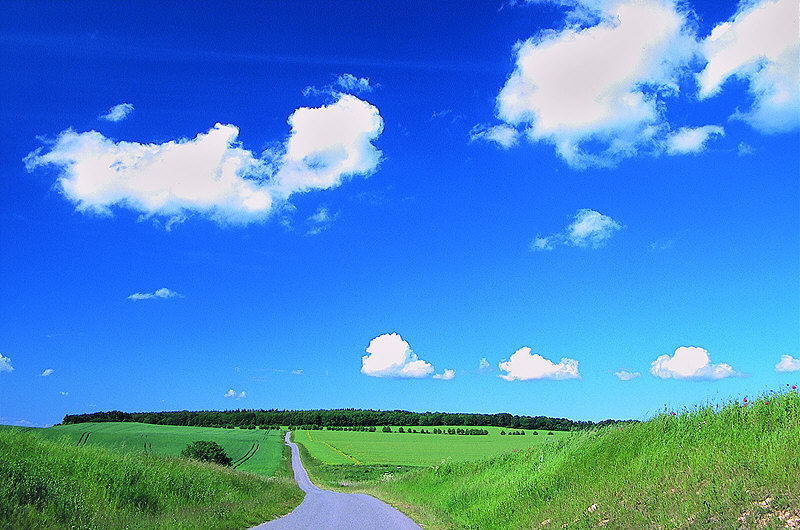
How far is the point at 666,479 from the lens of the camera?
478 inches

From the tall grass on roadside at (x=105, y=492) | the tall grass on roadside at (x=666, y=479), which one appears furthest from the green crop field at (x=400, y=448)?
the tall grass on roadside at (x=666, y=479)

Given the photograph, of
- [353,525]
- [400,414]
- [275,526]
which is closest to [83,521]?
[275,526]

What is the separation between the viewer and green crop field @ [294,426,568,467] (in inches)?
3196

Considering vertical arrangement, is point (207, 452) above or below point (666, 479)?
below

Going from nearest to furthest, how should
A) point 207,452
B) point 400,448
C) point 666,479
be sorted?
point 666,479 → point 207,452 → point 400,448

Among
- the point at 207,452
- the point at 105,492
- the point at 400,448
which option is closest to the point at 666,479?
the point at 105,492

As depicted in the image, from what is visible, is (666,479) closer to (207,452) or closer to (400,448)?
(207,452)

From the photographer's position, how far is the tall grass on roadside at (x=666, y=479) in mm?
9648

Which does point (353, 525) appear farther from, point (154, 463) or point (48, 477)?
point (154, 463)

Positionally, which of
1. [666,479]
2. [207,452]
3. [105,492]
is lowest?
[207,452]

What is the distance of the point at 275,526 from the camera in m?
17.4

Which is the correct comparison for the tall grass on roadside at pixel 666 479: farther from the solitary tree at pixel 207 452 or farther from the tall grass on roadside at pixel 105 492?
the solitary tree at pixel 207 452

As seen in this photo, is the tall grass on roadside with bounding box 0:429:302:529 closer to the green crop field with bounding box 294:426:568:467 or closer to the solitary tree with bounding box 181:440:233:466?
the solitary tree with bounding box 181:440:233:466

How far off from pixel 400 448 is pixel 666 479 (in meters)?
92.8
